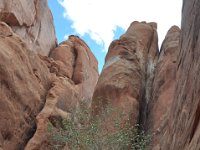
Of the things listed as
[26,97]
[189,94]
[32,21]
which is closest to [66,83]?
[26,97]

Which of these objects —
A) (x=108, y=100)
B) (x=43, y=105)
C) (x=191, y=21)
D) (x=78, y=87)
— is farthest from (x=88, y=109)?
(x=191, y=21)

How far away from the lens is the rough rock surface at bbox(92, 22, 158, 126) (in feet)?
54.9

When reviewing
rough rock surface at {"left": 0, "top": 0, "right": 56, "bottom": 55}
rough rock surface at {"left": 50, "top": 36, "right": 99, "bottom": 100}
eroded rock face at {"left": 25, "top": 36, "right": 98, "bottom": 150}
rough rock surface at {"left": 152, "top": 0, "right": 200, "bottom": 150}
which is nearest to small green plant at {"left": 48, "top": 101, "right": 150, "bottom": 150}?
eroded rock face at {"left": 25, "top": 36, "right": 98, "bottom": 150}

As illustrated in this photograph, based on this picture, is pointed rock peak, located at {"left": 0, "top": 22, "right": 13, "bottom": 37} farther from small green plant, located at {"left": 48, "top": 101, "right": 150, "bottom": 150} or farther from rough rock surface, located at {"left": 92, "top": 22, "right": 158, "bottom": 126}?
small green plant, located at {"left": 48, "top": 101, "right": 150, "bottom": 150}

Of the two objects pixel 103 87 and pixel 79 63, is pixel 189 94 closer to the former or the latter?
pixel 103 87

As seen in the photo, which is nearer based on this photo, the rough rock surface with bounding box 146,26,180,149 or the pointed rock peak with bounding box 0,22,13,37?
the rough rock surface with bounding box 146,26,180,149

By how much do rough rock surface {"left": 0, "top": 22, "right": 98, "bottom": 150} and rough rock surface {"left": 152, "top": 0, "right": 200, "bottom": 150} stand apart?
792 centimetres

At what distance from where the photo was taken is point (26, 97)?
17.2 meters

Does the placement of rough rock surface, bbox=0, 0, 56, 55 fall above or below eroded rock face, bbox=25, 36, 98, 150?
above

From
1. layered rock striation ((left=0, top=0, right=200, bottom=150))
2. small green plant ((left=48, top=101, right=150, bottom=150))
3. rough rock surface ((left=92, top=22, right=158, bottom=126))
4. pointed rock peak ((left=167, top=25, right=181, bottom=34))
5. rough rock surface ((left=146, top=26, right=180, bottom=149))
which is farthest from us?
pointed rock peak ((left=167, top=25, right=181, bottom=34))

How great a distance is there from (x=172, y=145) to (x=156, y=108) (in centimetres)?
717

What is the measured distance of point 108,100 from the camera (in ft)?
55.0

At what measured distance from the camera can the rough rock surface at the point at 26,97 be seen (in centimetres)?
1568

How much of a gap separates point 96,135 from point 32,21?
1434 centimetres
